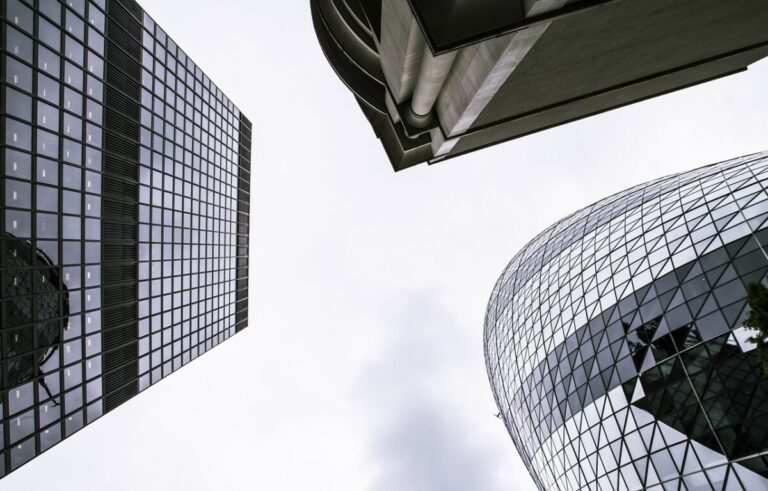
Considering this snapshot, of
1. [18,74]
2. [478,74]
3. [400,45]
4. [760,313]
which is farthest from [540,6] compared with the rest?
[18,74]

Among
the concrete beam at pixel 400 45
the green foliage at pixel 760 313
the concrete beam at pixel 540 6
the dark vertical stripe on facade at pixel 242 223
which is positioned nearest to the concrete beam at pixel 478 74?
the concrete beam at pixel 540 6

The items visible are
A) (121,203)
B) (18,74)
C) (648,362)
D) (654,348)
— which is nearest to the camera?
(18,74)

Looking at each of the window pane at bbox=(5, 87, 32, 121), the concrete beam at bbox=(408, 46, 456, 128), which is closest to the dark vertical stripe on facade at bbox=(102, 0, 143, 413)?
the window pane at bbox=(5, 87, 32, 121)

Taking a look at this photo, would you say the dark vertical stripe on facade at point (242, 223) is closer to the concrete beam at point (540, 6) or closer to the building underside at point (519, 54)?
the building underside at point (519, 54)

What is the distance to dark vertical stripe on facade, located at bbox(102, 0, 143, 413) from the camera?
21.7 m

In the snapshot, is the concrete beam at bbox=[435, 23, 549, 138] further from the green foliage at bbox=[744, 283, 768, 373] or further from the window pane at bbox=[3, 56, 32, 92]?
the window pane at bbox=[3, 56, 32, 92]

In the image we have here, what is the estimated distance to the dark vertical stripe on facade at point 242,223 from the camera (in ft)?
137

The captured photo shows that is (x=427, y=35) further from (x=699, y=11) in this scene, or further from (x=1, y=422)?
(x=1, y=422)

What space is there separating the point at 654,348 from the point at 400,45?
85.8 feet

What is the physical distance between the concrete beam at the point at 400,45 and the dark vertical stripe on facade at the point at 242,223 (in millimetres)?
28834

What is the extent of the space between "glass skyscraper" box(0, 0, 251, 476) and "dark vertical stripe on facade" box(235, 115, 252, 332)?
723 cm

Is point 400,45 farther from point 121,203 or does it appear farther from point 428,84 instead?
Result: point 121,203

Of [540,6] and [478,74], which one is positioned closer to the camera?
[540,6]

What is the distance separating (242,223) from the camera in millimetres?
42344
